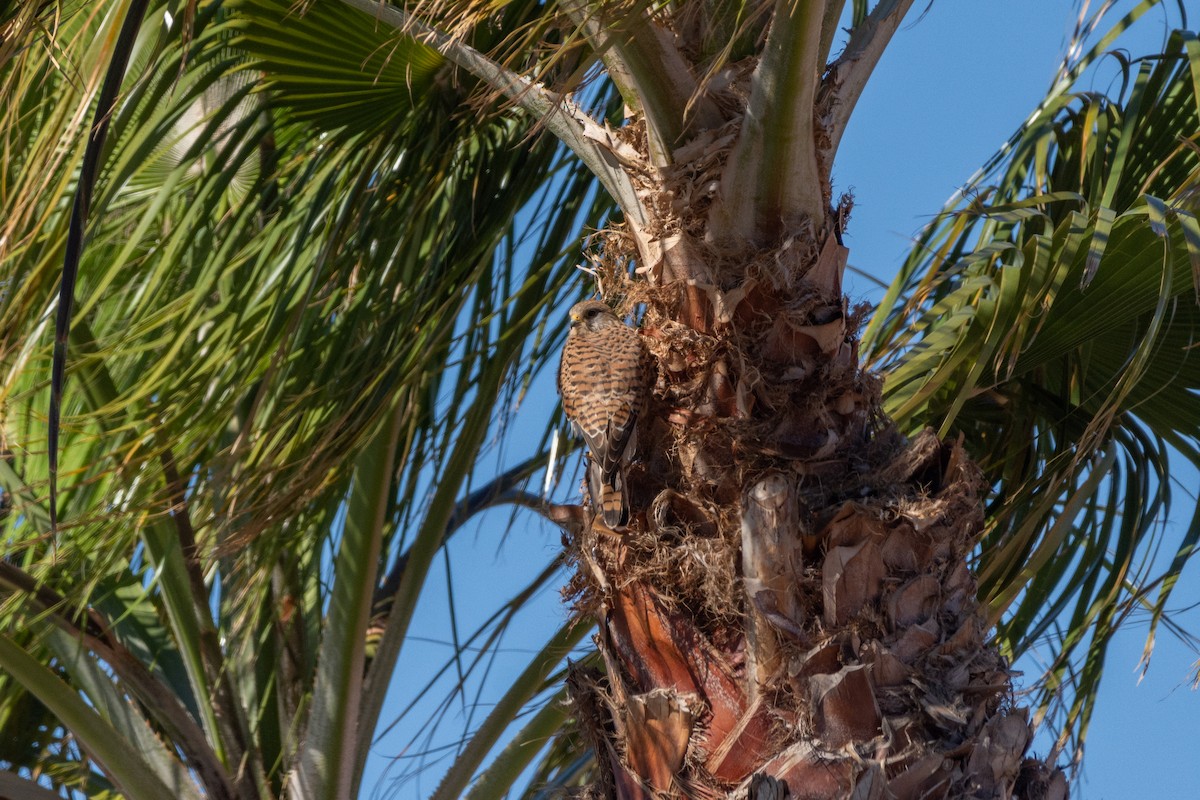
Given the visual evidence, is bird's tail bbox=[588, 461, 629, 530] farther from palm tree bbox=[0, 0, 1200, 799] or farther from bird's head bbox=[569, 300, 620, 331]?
bird's head bbox=[569, 300, 620, 331]

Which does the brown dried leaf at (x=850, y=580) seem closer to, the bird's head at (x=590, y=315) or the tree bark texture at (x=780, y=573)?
the tree bark texture at (x=780, y=573)

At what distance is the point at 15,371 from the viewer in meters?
2.33

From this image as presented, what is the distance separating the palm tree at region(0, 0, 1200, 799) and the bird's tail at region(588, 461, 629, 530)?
0.09 feet

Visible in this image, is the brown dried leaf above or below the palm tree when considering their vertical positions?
below

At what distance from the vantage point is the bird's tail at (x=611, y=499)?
2014 mm

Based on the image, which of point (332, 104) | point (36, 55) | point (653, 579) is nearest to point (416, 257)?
point (332, 104)

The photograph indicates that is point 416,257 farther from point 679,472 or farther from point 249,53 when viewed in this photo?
point 679,472

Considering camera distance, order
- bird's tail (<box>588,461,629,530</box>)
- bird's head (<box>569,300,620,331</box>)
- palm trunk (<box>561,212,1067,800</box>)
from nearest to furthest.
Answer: palm trunk (<box>561,212,1067,800</box>) → bird's tail (<box>588,461,629,530</box>) → bird's head (<box>569,300,620,331</box>)

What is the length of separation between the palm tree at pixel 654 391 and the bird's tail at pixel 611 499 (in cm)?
3

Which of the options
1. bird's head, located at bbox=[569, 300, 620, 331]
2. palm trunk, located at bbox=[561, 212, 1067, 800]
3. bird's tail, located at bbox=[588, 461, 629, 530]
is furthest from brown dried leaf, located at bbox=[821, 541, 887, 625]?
bird's head, located at bbox=[569, 300, 620, 331]

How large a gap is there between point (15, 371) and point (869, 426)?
161cm

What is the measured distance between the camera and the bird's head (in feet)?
9.25

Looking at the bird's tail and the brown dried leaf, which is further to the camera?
the bird's tail

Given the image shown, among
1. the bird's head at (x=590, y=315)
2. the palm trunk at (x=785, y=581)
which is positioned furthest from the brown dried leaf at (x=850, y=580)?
the bird's head at (x=590, y=315)
